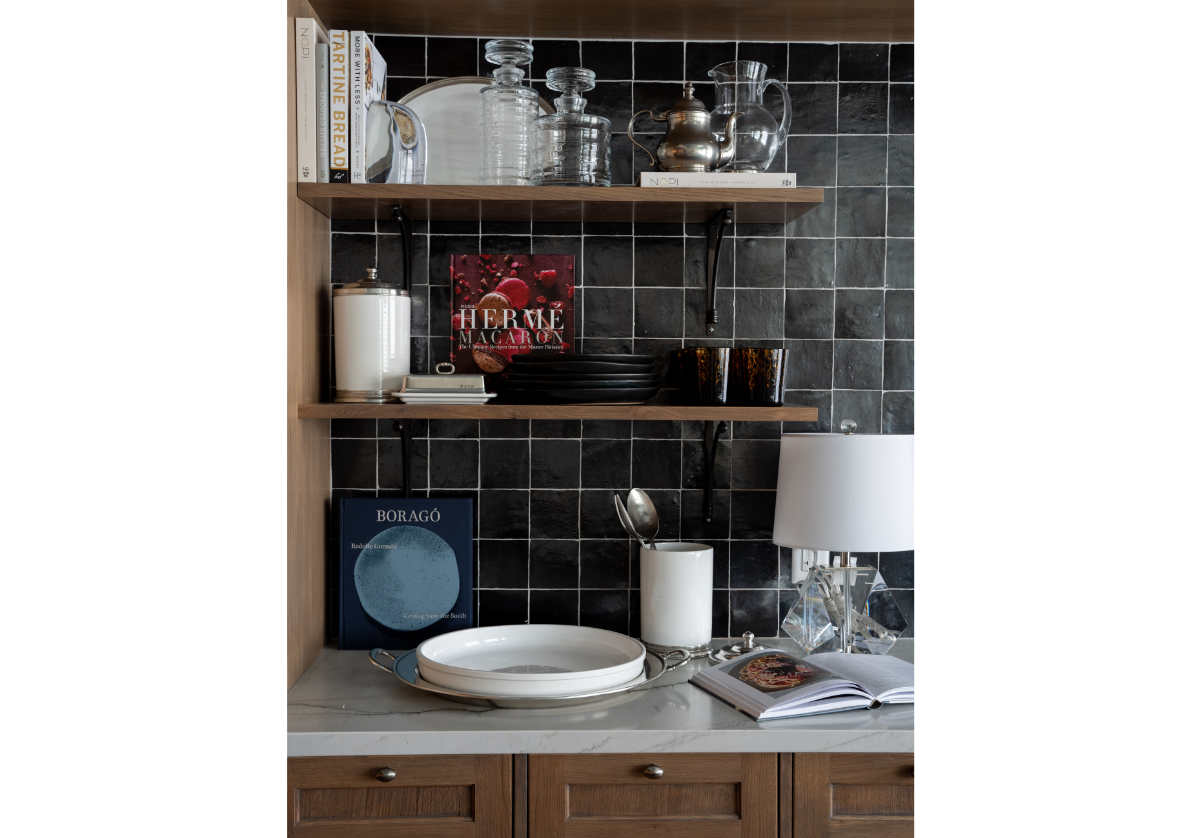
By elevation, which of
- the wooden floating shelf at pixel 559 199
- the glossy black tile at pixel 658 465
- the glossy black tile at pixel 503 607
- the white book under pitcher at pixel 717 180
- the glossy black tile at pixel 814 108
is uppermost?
the glossy black tile at pixel 814 108

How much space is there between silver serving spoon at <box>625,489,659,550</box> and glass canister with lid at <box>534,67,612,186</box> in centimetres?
60

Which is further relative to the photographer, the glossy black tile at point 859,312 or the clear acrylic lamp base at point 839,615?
the glossy black tile at point 859,312

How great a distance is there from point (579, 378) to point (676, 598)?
449 mm

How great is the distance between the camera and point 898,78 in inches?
70.6

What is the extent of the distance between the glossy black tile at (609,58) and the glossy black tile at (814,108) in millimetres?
326

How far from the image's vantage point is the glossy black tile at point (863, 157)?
1792 millimetres

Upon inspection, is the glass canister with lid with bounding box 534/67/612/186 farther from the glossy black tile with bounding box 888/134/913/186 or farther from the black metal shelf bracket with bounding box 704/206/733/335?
the glossy black tile with bounding box 888/134/913/186

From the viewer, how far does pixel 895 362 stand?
1.82 meters

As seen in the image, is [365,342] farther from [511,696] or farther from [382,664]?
[511,696]

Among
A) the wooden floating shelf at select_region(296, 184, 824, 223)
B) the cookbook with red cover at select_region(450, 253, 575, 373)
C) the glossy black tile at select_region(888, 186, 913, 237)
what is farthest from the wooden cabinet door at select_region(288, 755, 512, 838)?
the glossy black tile at select_region(888, 186, 913, 237)

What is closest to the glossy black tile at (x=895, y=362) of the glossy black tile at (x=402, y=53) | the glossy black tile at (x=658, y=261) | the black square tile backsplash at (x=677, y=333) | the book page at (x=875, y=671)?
the black square tile backsplash at (x=677, y=333)

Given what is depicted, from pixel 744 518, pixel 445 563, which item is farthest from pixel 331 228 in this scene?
pixel 744 518

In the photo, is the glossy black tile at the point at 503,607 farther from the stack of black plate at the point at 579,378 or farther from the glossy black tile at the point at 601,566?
the stack of black plate at the point at 579,378

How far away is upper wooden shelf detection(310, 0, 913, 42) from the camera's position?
1622 millimetres
